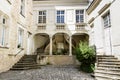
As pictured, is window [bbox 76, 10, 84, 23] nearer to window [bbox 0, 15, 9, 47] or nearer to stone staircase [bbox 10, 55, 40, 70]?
stone staircase [bbox 10, 55, 40, 70]

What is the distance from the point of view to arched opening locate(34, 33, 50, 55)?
19.1 meters

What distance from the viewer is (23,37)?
1399cm

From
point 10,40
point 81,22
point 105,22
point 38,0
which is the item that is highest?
point 38,0

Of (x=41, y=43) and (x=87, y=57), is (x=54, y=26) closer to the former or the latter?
(x=41, y=43)

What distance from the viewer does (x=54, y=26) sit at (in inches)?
693

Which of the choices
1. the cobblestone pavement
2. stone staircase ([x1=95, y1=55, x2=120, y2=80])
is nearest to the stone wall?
the cobblestone pavement

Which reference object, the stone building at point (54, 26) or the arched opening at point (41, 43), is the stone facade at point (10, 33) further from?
the arched opening at point (41, 43)

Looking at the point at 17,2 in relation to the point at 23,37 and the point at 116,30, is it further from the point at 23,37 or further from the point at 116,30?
the point at 116,30

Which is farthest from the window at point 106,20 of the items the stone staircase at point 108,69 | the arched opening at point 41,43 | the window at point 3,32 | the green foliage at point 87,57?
the arched opening at point 41,43

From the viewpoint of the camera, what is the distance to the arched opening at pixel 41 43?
62.5ft

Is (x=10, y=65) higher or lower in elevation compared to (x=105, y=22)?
lower

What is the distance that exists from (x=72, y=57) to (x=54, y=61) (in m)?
2.15

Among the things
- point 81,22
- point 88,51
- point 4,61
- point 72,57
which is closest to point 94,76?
point 88,51

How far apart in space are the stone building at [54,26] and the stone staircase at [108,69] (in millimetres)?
550
